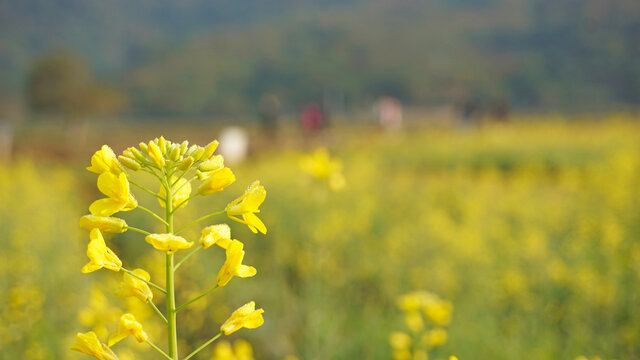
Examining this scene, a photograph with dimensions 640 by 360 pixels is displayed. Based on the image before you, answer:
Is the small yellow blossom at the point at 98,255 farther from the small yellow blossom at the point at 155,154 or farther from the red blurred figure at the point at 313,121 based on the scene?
the red blurred figure at the point at 313,121

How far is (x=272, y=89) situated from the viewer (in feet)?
144

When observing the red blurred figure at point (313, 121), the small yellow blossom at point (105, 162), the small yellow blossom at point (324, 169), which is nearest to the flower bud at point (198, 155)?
the small yellow blossom at point (105, 162)

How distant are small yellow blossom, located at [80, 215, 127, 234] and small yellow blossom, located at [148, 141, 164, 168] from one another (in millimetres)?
116

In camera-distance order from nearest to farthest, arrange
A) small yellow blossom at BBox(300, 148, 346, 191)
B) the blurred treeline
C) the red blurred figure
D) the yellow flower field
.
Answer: small yellow blossom at BBox(300, 148, 346, 191) → the yellow flower field → the red blurred figure → the blurred treeline

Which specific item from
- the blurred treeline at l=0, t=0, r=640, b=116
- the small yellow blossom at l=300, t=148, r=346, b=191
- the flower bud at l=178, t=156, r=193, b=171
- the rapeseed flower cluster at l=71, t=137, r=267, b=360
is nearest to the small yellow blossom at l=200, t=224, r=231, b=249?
the rapeseed flower cluster at l=71, t=137, r=267, b=360

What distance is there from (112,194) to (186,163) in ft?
0.40

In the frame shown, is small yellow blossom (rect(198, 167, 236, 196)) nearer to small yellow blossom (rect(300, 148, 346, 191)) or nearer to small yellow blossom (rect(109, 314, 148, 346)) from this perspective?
small yellow blossom (rect(109, 314, 148, 346))

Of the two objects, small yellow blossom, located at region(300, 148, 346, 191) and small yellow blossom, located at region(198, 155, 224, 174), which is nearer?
small yellow blossom, located at region(198, 155, 224, 174)

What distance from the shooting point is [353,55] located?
49.8m

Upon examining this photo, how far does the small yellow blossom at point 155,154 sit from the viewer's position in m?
0.77

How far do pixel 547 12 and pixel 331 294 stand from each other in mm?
56330

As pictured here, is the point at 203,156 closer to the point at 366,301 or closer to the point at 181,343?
the point at 181,343

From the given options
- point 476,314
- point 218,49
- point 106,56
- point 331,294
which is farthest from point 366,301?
point 218,49

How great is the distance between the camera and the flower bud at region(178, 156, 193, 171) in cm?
82
